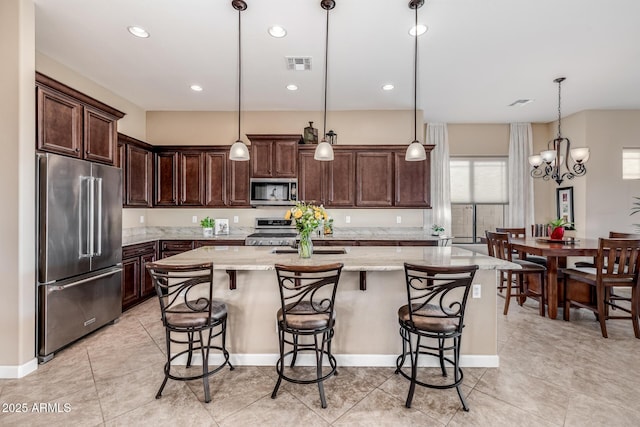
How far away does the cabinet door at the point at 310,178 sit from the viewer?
5.04m

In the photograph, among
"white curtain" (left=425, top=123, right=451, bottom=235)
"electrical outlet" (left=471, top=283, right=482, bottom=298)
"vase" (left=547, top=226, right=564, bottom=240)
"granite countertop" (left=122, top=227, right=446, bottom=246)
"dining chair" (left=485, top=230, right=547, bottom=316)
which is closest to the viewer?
"electrical outlet" (left=471, top=283, right=482, bottom=298)

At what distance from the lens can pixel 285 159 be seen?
16.3ft

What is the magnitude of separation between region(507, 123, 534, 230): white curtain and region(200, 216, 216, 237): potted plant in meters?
5.81

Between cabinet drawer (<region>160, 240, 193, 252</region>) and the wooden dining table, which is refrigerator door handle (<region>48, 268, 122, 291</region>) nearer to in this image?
cabinet drawer (<region>160, 240, 193, 252</region>)

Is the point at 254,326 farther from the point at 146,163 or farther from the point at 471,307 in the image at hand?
the point at 146,163

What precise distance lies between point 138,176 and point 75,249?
2085mm

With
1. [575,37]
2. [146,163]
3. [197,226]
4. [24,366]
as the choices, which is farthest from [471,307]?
[146,163]

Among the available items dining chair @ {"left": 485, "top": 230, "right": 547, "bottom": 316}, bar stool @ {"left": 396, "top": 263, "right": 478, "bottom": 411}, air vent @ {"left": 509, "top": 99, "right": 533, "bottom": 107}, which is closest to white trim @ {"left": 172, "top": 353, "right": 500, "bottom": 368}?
bar stool @ {"left": 396, "top": 263, "right": 478, "bottom": 411}

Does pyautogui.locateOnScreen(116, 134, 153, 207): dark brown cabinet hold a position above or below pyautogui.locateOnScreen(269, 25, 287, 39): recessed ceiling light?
below

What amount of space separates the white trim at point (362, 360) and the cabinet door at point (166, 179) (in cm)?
321

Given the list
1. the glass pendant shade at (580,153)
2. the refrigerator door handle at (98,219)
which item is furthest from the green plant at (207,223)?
the glass pendant shade at (580,153)

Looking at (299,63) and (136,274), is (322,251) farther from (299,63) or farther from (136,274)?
(136,274)

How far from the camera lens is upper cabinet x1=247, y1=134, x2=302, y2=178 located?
4965 mm

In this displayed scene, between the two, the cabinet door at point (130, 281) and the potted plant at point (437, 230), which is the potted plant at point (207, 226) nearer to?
the cabinet door at point (130, 281)
